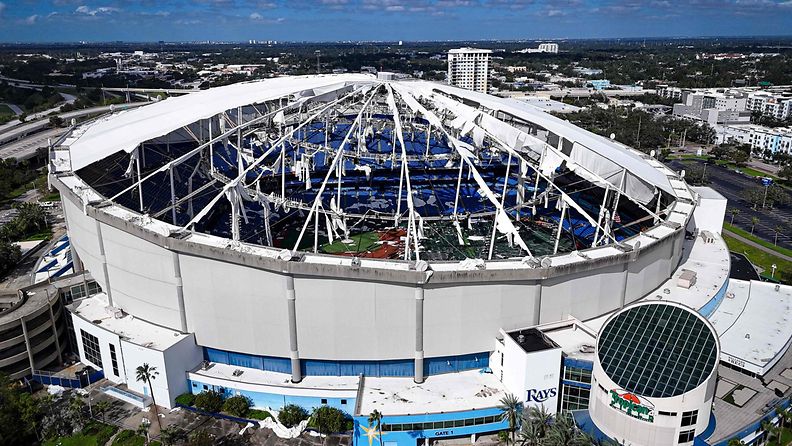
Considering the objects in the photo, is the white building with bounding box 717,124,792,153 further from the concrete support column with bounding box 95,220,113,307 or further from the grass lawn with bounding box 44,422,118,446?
the grass lawn with bounding box 44,422,118,446

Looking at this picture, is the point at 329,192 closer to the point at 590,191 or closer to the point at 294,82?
the point at 294,82

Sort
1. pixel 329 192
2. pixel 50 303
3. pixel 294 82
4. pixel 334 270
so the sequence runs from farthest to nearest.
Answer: pixel 294 82
pixel 329 192
pixel 50 303
pixel 334 270

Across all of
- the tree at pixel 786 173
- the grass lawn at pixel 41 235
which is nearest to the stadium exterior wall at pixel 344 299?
the grass lawn at pixel 41 235

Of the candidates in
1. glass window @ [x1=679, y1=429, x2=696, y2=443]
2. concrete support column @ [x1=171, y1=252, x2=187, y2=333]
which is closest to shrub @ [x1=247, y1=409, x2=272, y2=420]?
concrete support column @ [x1=171, y1=252, x2=187, y2=333]

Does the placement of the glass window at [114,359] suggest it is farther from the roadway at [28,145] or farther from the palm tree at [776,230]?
the roadway at [28,145]

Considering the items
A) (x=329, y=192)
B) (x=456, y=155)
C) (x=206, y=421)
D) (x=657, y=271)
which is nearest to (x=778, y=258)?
(x=657, y=271)

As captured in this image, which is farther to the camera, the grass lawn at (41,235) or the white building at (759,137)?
the white building at (759,137)

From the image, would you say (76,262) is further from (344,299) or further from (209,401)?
(344,299)
